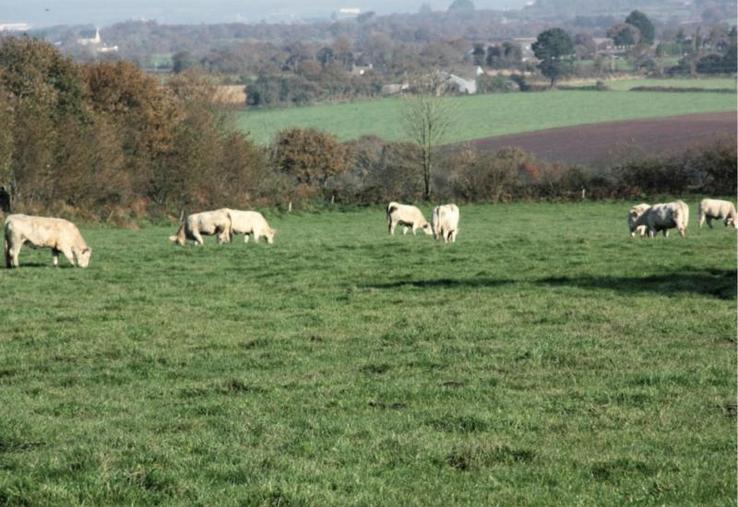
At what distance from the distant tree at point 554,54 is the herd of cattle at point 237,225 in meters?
118

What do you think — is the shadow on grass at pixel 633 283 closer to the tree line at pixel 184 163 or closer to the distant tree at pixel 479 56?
the tree line at pixel 184 163

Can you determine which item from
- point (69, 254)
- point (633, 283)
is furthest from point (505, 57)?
point (633, 283)

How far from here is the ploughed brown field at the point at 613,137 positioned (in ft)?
257

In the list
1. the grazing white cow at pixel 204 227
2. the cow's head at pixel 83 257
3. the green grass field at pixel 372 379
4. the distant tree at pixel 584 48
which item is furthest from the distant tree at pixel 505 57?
the cow's head at pixel 83 257

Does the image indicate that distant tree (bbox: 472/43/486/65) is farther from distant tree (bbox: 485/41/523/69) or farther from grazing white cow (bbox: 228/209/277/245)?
grazing white cow (bbox: 228/209/277/245)

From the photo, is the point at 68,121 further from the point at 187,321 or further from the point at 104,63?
the point at 187,321

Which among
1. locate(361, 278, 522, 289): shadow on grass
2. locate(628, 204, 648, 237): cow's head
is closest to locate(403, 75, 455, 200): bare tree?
locate(628, 204, 648, 237): cow's head

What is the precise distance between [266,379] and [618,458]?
17.7 feet

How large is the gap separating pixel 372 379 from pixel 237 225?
20.2 meters

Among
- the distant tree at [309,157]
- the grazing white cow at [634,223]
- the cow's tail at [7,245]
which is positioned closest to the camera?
the cow's tail at [7,245]

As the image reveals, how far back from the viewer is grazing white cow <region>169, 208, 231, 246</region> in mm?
31531

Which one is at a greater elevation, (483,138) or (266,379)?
(266,379)

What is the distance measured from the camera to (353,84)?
14800 cm

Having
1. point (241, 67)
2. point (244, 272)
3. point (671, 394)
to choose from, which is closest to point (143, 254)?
point (244, 272)
